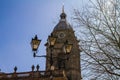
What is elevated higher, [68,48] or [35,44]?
[35,44]

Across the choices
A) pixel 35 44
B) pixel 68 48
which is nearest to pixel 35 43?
pixel 35 44

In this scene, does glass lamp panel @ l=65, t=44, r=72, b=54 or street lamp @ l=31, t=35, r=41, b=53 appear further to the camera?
glass lamp panel @ l=65, t=44, r=72, b=54

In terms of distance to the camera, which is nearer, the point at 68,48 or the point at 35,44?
the point at 35,44

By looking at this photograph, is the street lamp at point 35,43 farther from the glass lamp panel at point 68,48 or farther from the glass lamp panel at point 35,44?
the glass lamp panel at point 68,48

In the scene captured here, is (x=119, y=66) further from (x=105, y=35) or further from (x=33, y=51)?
(x=33, y=51)

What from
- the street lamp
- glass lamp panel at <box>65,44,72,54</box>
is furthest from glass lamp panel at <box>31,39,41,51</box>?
glass lamp panel at <box>65,44,72,54</box>

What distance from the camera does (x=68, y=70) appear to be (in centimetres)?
5462

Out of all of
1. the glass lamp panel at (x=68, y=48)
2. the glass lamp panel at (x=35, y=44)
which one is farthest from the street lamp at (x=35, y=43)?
the glass lamp panel at (x=68, y=48)

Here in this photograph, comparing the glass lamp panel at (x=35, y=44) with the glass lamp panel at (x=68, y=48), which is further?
the glass lamp panel at (x=68, y=48)

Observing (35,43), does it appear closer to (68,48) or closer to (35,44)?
(35,44)

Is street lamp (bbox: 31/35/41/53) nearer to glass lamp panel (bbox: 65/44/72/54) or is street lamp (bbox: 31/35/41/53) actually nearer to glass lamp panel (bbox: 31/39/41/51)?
glass lamp panel (bbox: 31/39/41/51)

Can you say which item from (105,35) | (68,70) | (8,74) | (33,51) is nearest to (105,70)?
(105,35)

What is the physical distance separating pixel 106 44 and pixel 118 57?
82cm

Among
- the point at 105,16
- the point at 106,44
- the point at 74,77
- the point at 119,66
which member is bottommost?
the point at 74,77
